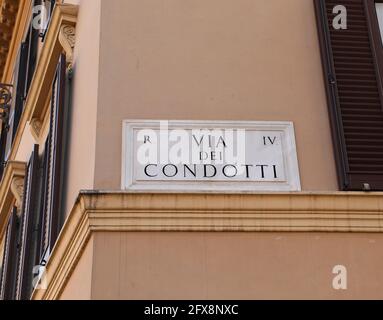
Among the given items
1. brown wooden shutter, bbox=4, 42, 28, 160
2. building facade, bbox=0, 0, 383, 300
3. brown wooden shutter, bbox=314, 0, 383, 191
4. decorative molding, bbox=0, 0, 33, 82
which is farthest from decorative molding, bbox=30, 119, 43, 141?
decorative molding, bbox=0, 0, 33, 82

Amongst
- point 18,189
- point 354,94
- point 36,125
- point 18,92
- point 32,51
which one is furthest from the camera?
point 18,92

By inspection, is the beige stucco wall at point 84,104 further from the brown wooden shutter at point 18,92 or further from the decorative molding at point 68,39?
the brown wooden shutter at point 18,92

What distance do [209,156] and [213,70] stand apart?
2.80ft

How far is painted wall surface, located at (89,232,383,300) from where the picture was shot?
20.7ft

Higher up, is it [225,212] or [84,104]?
[84,104]

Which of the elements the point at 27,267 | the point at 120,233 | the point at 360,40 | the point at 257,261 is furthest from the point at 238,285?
the point at 27,267

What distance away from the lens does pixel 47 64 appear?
9.03m

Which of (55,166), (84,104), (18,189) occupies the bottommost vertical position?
(55,166)

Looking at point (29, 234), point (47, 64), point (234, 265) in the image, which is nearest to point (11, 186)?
point (29, 234)

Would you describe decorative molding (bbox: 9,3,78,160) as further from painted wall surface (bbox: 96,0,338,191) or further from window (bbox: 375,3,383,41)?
window (bbox: 375,3,383,41)

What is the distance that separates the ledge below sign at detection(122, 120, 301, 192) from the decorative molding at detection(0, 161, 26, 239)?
13.3ft

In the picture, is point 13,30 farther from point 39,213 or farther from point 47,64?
point 39,213

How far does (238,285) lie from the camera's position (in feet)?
20.9
